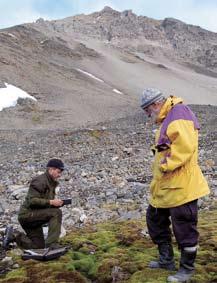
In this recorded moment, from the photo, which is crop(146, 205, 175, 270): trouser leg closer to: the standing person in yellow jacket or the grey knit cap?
the standing person in yellow jacket

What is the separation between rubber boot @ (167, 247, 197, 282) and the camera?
7004 millimetres

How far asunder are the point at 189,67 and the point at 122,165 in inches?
6820

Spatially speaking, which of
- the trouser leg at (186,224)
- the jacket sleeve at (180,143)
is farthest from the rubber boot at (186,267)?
the jacket sleeve at (180,143)

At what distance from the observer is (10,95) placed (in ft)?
243

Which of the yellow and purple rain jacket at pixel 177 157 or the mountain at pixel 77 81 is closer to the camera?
the yellow and purple rain jacket at pixel 177 157

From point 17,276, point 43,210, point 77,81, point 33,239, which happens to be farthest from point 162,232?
point 77,81

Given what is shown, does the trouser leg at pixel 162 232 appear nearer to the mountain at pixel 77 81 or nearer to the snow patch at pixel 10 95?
the mountain at pixel 77 81

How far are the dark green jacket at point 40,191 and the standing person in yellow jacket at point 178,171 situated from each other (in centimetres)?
248

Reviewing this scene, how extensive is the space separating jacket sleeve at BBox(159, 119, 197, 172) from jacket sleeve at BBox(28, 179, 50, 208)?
9.66 ft

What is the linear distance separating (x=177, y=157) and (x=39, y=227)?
3633 mm

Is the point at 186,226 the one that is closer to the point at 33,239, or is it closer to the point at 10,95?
the point at 33,239

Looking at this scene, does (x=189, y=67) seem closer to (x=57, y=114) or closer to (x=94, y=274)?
(x=57, y=114)

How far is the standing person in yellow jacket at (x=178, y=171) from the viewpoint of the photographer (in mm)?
6707

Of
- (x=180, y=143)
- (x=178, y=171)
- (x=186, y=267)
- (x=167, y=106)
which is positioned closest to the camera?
(x=180, y=143)
